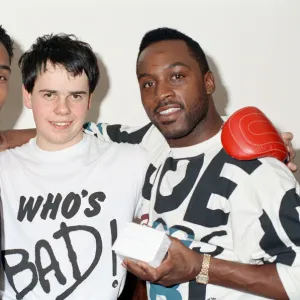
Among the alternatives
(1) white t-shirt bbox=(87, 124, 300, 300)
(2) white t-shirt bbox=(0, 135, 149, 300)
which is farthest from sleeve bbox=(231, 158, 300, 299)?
(2) white t-shirt bbox=(0, 135, 149, 300)

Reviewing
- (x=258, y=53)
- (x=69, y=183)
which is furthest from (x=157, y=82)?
(x=258, y=53)

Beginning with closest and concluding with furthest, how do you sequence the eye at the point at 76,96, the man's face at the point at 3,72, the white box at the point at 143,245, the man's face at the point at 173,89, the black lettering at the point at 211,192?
the white box at the point at 143,245 → the black lettering at the point at 211,192 → the man's face at the point at 173,89 → the eye at the point at 76,96 → the man's face at the point at 3,72

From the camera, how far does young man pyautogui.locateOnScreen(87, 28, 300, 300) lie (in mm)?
1165

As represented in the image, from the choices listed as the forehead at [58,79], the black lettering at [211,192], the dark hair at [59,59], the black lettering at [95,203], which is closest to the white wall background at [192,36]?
the dark hair at [59,59]

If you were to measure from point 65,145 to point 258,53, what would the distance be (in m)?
0.98

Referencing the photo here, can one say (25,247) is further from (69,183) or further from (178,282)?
(178,282)

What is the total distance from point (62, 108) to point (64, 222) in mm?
295

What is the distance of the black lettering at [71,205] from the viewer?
1389 mm

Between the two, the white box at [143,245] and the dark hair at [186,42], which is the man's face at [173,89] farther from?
the white box at [143,245]

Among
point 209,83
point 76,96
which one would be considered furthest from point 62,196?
point 209,83

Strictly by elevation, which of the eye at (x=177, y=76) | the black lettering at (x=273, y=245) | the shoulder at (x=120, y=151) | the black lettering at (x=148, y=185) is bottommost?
the black lettering at (x=273, y=245)

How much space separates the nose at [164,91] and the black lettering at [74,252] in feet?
1.25

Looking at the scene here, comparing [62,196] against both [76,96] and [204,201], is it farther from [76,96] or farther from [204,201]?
[204,201]

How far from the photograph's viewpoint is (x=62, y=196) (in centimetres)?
140
